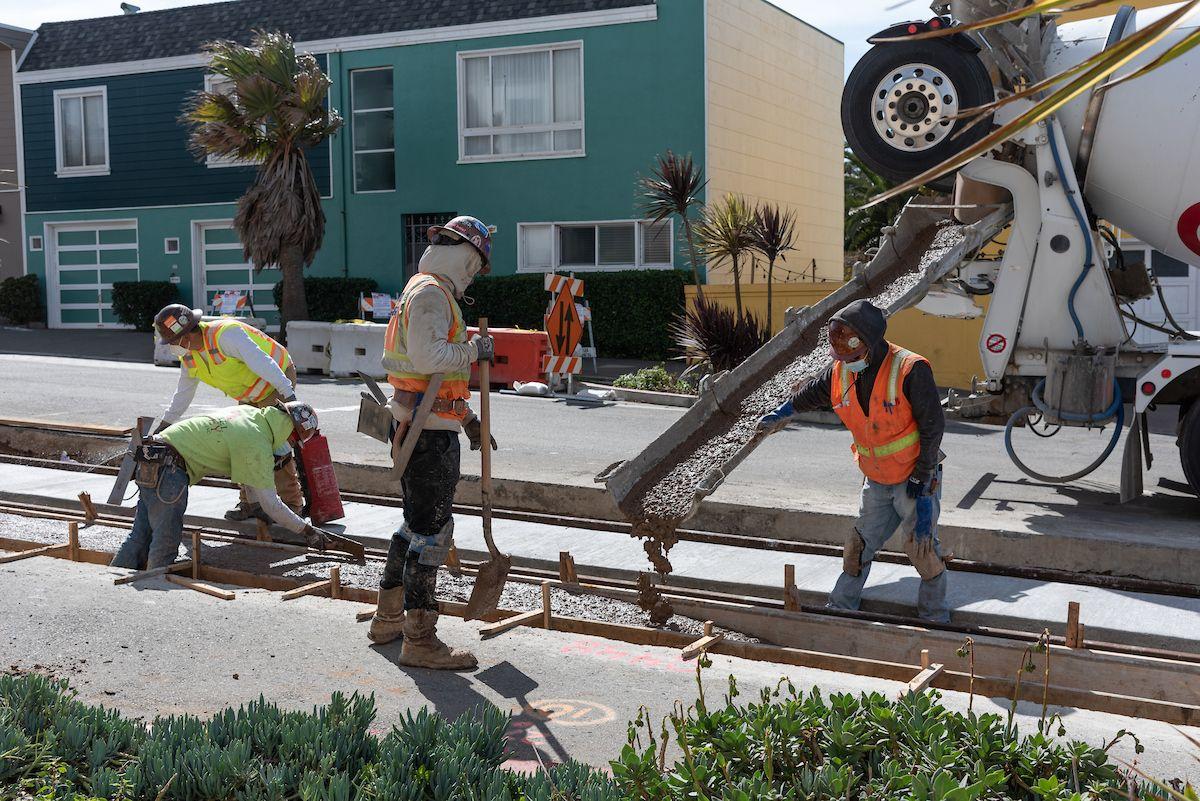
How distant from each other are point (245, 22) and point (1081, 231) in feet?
71.2

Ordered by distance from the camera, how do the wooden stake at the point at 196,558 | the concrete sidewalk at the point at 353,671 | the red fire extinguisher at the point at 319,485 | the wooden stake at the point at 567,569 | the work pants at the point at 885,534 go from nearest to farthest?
the concrete sidewalk at the point at 353,671 < the work pants at the point at 885,534 < the wooden stake at the point at 567,569 < the wooden stake at the point at 196,558 < the red fire extinguisher at the point at 319,485

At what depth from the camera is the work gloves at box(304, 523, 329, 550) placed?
766 cm

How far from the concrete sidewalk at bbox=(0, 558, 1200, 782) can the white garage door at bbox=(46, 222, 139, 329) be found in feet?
73.9

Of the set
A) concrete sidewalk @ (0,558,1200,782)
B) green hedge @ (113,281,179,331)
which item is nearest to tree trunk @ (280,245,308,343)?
green hedge @ (113,281,179,331)

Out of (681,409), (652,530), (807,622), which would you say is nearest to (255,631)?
(652,530)

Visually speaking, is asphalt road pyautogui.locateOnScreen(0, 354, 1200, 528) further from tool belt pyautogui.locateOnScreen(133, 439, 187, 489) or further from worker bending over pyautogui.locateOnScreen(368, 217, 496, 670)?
worker bending over pyautogui.locateOnScreen(368, 217, 496, 670)

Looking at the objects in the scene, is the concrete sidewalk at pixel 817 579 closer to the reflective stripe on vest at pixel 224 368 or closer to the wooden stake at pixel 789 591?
the wooden stake at pixel 789 591

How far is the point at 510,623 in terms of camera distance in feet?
19.4

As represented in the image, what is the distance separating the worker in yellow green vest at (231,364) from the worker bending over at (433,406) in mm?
2731

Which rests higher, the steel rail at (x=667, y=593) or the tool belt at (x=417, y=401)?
the tool belt at (x=417, y=401)

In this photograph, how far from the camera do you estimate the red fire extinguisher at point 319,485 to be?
8.27 metres

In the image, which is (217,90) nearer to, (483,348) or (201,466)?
(201,466)

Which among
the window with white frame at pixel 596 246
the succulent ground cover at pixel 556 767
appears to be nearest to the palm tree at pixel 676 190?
the window with white frame at pixel 596 246

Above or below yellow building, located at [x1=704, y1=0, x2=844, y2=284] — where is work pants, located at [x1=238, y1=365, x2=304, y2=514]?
below
